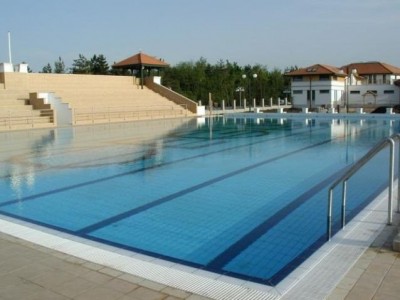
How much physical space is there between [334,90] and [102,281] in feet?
133

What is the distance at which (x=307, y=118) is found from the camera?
26.3m

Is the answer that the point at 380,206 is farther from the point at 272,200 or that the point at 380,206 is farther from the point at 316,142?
the point at 316,142

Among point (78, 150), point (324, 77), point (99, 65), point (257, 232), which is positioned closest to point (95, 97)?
point (78, 150)

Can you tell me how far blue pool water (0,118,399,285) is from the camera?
15.4 ft

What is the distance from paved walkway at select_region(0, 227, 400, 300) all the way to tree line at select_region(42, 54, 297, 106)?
34429 millimetres

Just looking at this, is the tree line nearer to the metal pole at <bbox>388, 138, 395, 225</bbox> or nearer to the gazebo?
the gazebo

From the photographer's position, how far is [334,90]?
40.8 meters

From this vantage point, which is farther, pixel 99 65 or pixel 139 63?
Answer: pixel 99 65

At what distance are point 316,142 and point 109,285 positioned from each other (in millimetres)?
11920

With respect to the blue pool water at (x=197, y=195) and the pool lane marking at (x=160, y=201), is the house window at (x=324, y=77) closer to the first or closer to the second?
the blue pool water at (x=197, y=195)

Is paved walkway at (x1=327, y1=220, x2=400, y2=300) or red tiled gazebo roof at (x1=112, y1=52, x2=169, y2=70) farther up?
red tiled gazebo roof at (x1=112, y1=52, x2=169, y2=70)

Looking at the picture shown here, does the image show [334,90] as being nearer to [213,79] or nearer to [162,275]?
[213,79]

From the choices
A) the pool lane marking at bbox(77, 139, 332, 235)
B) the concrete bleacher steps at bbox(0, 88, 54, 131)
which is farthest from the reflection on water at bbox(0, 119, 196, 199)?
the pool lane marking at bbox(77, 139, 332, 235)

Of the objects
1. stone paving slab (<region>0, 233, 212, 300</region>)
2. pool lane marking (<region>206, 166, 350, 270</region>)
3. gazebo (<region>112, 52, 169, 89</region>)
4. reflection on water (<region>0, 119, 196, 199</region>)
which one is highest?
gazebo (<region>112, 52, 169, 89</region>)
